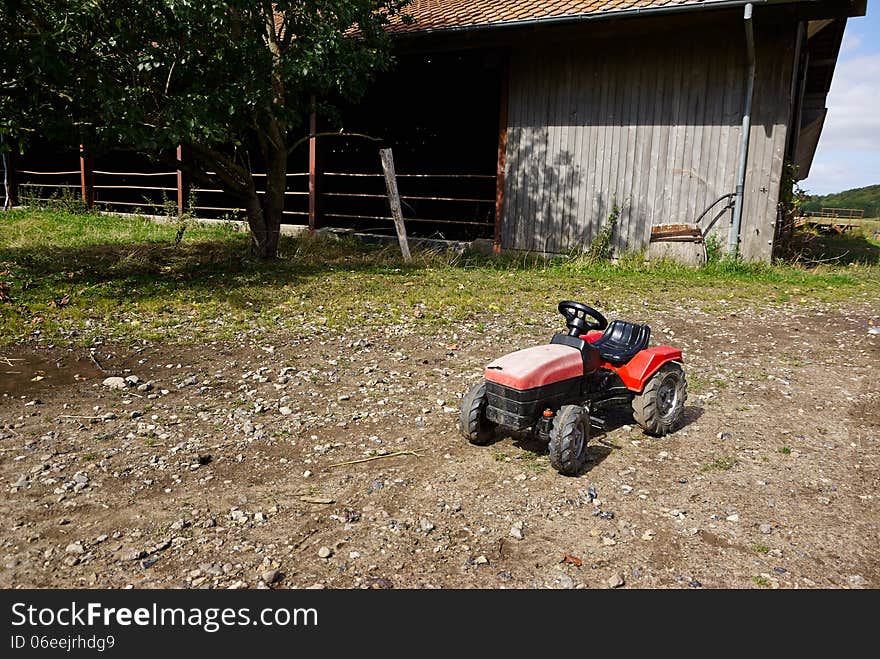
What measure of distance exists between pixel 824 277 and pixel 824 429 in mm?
5889

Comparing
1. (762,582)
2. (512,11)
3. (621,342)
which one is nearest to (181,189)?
(512,11)

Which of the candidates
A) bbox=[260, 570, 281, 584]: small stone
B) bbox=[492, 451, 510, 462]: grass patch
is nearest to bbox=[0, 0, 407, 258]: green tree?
bbox=[492, 451, 510, 462]: grass patch

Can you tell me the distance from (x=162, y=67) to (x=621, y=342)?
669 centimetres

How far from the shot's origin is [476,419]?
142 inches

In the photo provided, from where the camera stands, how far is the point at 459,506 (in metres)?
3.05

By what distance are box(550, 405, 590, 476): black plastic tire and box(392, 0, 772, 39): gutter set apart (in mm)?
7075

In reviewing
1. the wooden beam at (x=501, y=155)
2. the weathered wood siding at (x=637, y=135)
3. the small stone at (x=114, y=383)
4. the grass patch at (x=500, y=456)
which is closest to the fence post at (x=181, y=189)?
the wooden beam at (x=501, y=155)

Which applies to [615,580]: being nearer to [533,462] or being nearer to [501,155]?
[533,462]

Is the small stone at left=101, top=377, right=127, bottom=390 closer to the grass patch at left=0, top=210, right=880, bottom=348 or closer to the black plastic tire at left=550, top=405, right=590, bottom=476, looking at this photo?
the grass patch at left=0, top=210, right=880, bottom=348

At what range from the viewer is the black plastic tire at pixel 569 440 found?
10.7 ft

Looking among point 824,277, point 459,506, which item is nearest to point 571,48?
point 824,277

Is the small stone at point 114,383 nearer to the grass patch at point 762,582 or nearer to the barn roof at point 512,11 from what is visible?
the grass patch at point 762,582

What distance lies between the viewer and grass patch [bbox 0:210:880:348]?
625cm

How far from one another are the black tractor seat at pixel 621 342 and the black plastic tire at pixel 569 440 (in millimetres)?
601
